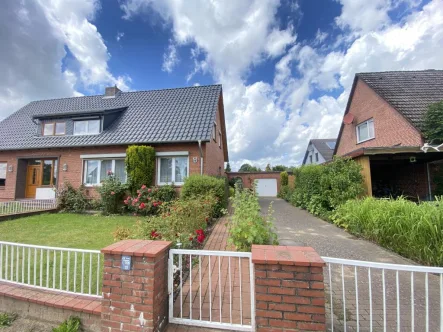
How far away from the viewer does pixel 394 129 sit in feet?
33.6

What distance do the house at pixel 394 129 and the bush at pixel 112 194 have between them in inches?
406

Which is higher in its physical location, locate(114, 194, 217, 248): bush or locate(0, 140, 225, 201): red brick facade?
locate(0, 140, 225, 201): red brick facade

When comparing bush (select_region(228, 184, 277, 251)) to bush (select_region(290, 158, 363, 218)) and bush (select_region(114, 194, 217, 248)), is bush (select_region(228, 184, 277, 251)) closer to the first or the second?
bush (select_region(114, 194, 217, 248))

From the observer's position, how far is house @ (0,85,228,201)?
10.1 m

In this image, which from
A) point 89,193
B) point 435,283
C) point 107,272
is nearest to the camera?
point 107,272

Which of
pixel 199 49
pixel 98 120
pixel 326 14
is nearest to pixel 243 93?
pixel 199 49

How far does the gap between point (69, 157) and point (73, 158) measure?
0.27 meters

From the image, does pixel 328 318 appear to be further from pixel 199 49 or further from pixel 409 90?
pixel 409 90

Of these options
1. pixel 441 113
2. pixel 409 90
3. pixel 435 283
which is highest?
pixel 409 90

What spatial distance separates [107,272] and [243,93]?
43.1 feet

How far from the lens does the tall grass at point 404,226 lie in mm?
3874

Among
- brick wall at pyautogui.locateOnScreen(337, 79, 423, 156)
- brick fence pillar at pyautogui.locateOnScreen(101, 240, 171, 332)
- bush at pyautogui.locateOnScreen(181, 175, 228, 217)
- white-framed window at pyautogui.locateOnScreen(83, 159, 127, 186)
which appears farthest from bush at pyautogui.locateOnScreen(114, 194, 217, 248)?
brick wall at pyautogui.locateOnScreen(337, 79, 423, 156)

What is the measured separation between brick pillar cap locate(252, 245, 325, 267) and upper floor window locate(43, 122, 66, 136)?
1399cm

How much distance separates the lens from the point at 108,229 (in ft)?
21.2
